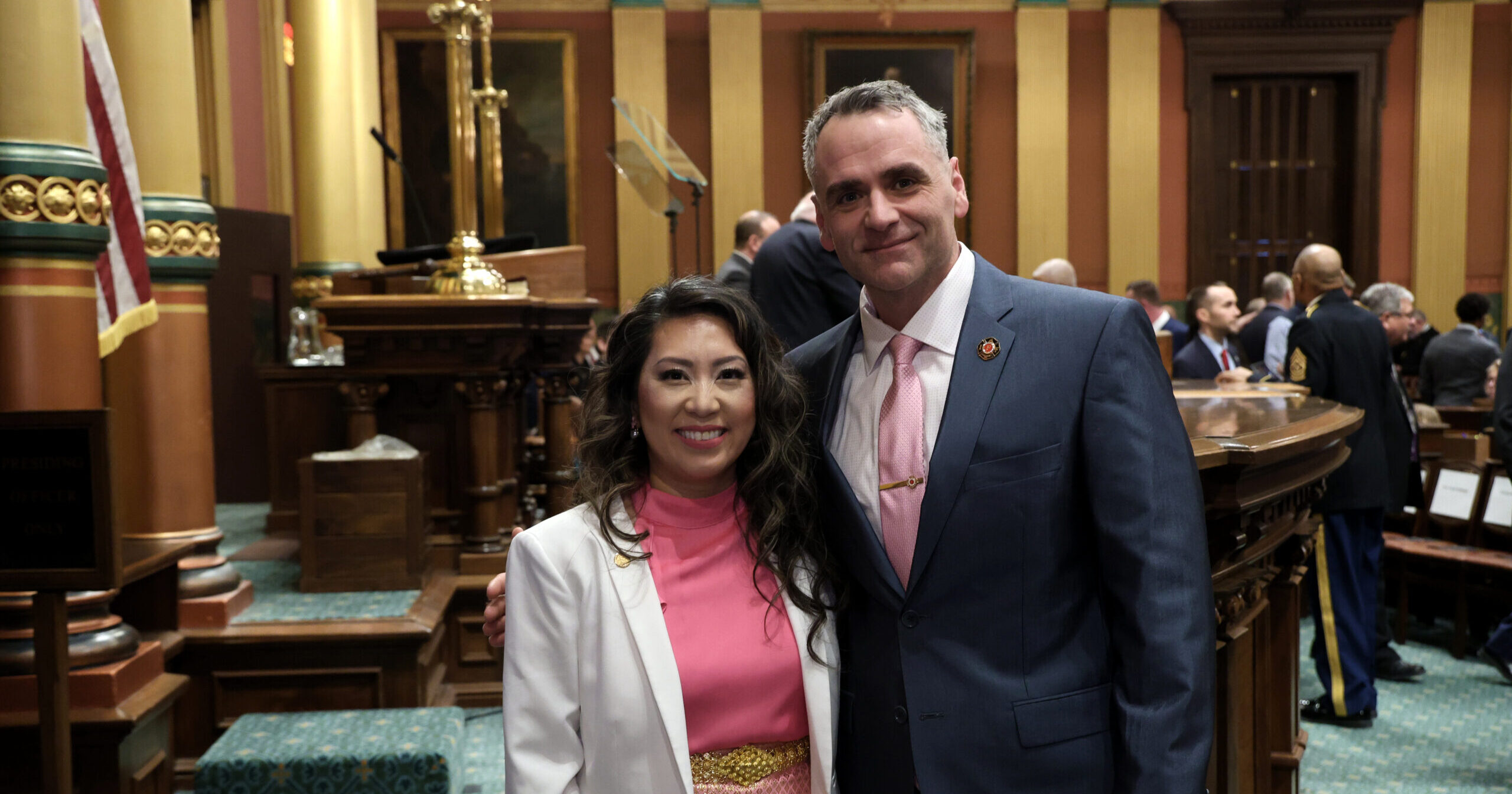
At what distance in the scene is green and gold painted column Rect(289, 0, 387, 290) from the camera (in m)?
7.52

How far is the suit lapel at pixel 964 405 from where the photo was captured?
162 centimetres

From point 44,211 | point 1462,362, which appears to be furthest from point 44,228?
point 1462,362

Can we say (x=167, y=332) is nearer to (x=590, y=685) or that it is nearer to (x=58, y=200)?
(x=58, y=200)

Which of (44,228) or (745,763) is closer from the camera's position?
(745,763)

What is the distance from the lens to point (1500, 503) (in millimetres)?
6074

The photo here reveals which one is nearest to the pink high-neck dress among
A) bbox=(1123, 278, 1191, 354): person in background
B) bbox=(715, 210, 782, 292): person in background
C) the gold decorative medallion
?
the gold decorative medallion

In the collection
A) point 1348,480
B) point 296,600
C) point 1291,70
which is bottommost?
point 296,600

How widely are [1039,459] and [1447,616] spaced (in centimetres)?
609

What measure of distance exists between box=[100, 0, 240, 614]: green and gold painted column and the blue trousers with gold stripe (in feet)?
13.6

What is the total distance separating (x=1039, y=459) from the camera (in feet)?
5.34

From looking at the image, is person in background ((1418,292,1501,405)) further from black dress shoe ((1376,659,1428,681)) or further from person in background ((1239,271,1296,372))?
black dress shoe ((1376,659,1428,681))

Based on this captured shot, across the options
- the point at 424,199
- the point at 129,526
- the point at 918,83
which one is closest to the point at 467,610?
the point at 129,526

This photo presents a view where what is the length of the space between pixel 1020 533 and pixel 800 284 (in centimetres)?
301

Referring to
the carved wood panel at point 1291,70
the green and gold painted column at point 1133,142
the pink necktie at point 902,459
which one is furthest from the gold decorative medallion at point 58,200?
the carved wood panel at point 1291,70
